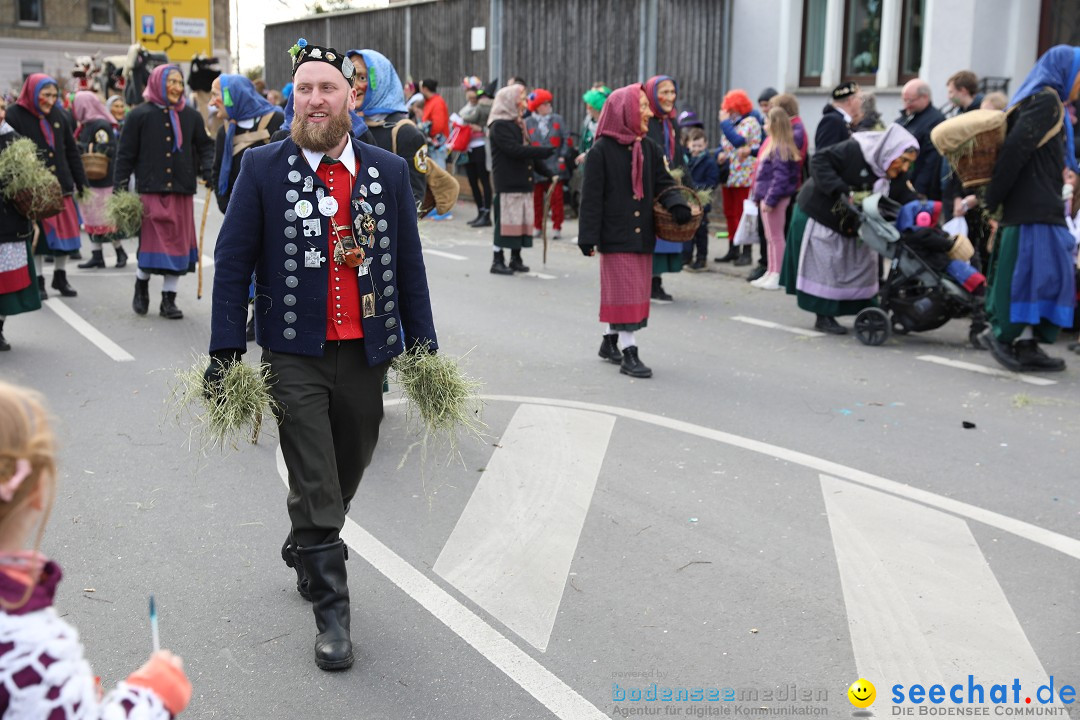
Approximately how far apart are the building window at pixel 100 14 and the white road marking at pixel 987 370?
5218cm

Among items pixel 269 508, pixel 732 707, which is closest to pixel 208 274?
pixel 269 508

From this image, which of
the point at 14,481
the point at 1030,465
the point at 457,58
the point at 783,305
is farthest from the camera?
the point at 457,58

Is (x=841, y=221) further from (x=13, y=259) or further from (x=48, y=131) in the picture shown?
(x=48, y=131)

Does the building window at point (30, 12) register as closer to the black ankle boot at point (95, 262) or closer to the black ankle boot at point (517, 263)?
the black ankle boot at point (95, 262)

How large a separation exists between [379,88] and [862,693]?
458cm

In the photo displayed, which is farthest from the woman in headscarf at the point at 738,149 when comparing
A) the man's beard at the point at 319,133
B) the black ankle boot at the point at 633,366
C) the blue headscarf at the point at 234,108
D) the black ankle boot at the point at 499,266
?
the man's beard at the point at 319,133

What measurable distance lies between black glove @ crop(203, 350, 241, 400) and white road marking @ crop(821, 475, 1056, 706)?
2378 millimetres

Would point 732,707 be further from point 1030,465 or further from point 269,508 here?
point 1030,465

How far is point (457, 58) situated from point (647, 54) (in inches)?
215

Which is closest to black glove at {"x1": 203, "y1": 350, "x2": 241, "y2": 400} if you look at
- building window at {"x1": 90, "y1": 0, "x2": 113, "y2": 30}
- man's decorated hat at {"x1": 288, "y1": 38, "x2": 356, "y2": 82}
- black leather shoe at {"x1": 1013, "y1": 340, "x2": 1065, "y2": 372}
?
man's decorated hat at {"x1": 288, "y1": 38, "x2": 356, "y2": 82}

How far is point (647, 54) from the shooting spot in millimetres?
19797

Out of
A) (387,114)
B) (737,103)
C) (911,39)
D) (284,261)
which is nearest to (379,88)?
(387,114)

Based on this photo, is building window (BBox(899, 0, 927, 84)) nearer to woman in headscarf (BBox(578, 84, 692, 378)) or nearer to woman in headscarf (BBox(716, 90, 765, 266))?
woman in headscarf (BBox(716, 90, 765, 266))

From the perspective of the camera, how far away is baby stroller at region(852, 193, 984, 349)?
31.0ft
